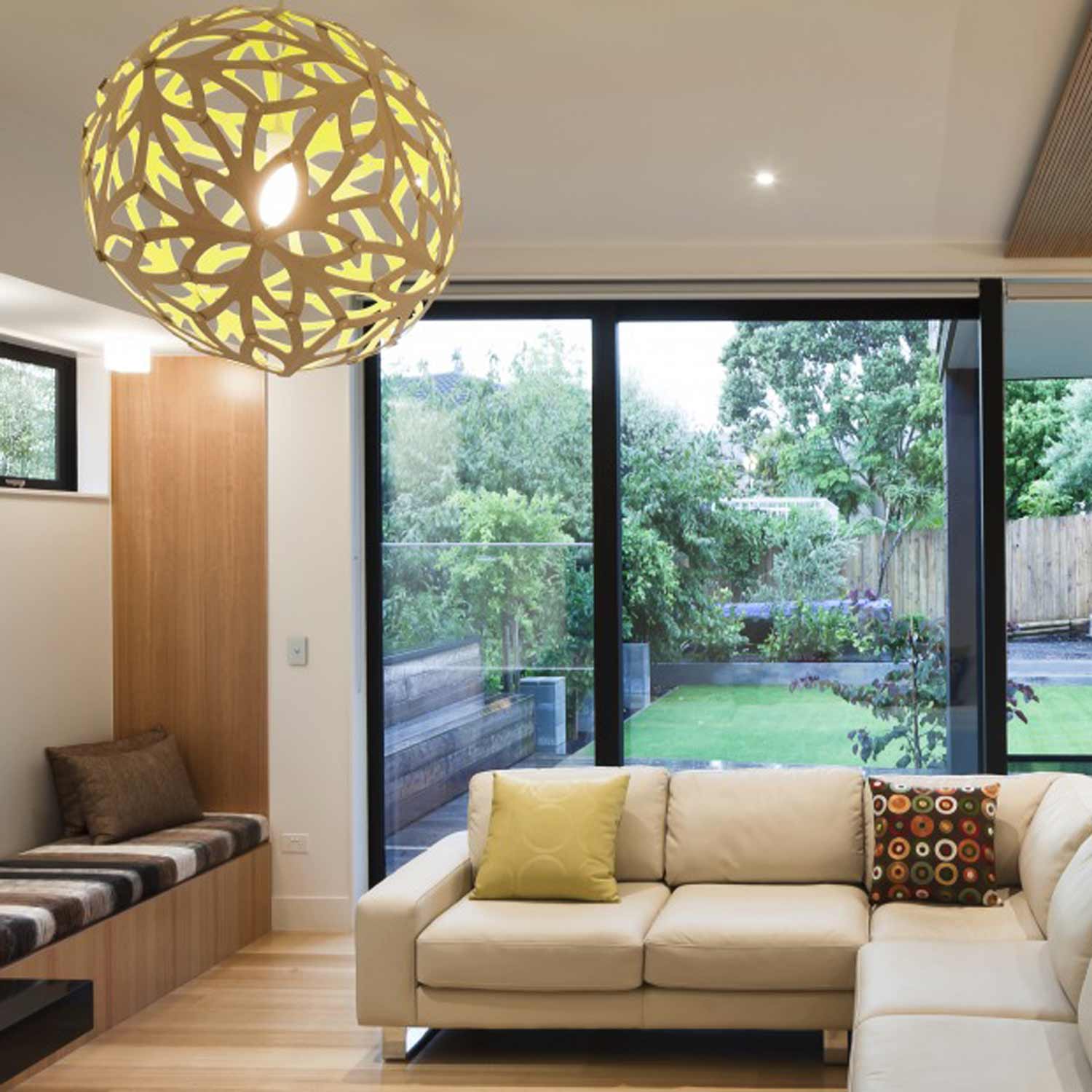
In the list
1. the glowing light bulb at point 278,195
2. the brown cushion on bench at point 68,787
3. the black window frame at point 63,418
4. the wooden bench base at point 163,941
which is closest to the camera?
the glowing light bulb at point 278,195

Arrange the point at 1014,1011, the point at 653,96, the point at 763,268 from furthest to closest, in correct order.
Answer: the point at 763,268 < the point at 653,96 < the point at 1014,1011

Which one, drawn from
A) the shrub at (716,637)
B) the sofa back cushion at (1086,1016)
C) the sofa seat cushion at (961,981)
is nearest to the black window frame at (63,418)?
the shrub at (716,637)

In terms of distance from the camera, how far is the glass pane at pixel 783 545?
5980mm

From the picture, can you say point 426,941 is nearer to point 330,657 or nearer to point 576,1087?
point 576,1087

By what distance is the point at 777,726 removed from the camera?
19.9 feet

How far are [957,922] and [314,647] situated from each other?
2.71 m

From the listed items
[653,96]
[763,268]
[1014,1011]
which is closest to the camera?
[1014,1011]

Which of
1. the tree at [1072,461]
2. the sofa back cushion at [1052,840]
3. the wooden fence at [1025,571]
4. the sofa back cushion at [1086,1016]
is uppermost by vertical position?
the tree at [1072,461]

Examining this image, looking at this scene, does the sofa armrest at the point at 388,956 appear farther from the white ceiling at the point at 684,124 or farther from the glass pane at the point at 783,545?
the white ceiling at the point at 684,124

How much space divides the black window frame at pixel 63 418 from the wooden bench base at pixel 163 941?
1629 millimetres

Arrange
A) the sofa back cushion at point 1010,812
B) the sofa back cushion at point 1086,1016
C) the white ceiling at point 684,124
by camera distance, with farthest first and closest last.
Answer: the sofa back cushion at point 1010,812 < the white ceiling at point 684,124 < the sofa back cushion at point 1086,1016

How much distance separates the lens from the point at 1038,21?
357cm

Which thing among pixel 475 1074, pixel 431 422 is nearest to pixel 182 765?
pixel 431 422

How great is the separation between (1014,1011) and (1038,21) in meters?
2.29
